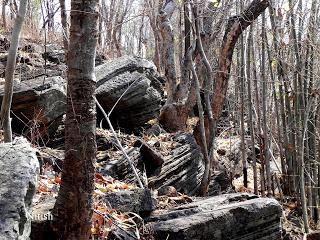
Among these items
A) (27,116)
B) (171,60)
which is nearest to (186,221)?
(27,116)

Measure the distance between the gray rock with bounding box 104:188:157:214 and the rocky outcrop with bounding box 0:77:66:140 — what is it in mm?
2227

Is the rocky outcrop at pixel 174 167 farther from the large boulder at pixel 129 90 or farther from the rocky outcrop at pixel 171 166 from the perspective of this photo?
the large boulder at pixel 129 90

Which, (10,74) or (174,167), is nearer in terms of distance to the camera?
(10,74)

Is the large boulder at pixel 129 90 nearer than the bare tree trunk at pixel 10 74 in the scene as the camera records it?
No

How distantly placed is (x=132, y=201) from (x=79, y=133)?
1.04m

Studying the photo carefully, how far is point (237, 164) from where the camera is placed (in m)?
10.2

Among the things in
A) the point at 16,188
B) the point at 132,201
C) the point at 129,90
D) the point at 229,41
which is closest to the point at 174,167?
the point at 129,90

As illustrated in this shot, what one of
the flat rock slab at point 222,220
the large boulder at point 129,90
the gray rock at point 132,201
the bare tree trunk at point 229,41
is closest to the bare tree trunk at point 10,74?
the gray rock at point 132,201

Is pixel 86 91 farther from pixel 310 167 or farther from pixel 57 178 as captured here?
pixel 310 167

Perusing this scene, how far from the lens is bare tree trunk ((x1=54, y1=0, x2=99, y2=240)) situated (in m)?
2.70

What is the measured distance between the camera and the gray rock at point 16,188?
2.22 m

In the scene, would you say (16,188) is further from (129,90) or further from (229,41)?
(229,41)

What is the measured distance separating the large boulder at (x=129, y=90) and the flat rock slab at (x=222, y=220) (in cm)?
291

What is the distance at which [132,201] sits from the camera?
359 centimetres
